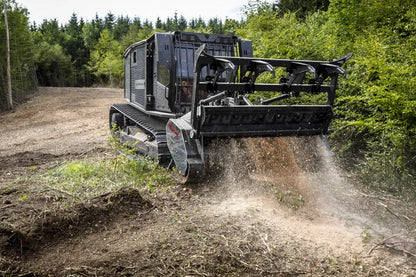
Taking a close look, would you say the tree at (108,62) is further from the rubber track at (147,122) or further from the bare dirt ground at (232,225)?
the bare dirt ground at (232,225)

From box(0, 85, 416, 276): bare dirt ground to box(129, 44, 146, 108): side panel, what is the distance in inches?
119

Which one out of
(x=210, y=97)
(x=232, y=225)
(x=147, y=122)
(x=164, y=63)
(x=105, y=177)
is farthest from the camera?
(x=147, y=122)

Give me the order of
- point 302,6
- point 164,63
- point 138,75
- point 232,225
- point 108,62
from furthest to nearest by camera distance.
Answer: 1. point 108,62
2. point 302,6
3. point 138,75
4. point 164,63
5. point 232,225

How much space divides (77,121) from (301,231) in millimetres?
14211

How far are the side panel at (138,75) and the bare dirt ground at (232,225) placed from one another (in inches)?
119

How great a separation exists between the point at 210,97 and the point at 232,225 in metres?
2.29

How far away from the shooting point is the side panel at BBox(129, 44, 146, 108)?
24.4 feet

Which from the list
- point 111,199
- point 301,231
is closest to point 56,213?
point 111,199

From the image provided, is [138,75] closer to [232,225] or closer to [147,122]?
[147,122]

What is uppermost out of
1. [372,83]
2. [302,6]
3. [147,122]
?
[302,6]

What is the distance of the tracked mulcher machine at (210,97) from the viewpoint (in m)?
4.79

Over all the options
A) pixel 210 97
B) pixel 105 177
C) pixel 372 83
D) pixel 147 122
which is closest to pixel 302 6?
pixel 372 83

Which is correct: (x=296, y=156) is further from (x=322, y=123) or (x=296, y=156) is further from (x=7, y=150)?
(x=7, y=150)

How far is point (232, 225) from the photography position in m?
4.08
